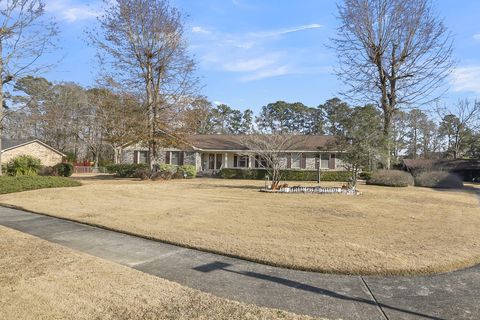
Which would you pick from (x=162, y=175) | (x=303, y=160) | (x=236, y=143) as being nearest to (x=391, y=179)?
(x=303, y=160)

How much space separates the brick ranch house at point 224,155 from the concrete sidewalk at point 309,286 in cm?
2512

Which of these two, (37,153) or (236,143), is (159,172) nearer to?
(236,143)

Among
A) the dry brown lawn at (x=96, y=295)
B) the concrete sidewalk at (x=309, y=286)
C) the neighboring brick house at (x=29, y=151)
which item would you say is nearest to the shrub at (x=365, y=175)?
the concrete sidewalk at (x=309, y=286)

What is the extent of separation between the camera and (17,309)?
3.45 meters

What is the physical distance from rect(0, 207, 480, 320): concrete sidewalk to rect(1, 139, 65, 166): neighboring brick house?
117 feet

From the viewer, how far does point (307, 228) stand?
25.7ft

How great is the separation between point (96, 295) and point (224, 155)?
29.8 metres

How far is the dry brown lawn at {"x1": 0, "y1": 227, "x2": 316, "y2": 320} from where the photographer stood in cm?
343

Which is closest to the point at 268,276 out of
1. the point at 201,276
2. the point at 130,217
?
the point at 201,276

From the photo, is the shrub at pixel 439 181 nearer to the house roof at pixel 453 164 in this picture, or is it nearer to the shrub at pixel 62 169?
the house roof at pixel 453 164

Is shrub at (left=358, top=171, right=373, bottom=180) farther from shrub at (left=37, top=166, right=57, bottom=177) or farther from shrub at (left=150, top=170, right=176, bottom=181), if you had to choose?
shrub at (left=37, top=166, right=57, bottom=177)

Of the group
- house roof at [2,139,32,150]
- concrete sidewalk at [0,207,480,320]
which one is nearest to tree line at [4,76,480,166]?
house roof at [2,139,32,150]

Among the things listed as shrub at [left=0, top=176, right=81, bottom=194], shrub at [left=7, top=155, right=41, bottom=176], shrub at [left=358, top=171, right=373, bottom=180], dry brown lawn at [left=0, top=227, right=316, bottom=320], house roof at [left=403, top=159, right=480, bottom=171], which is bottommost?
dry brown lawn at [left=0, top=227, right=316, bottom=320]

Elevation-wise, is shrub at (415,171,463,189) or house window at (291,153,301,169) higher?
house window at (291,153,301,169)
